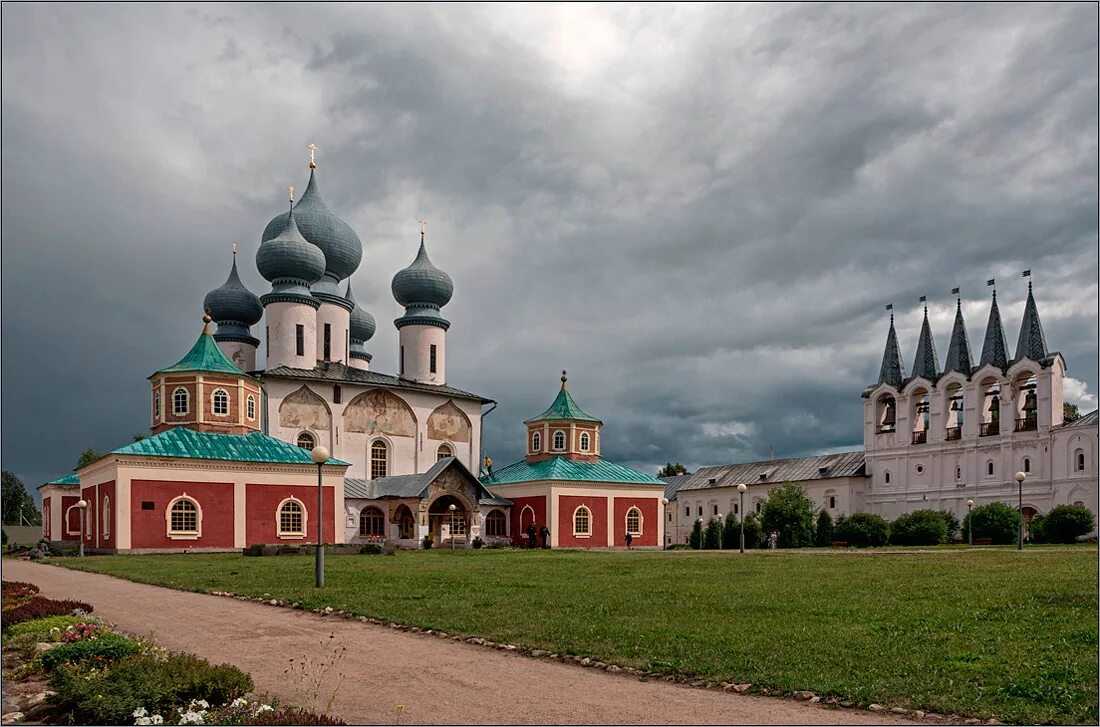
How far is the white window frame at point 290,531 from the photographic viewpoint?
36.7 metres

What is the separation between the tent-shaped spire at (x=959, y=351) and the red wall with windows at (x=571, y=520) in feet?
95.0

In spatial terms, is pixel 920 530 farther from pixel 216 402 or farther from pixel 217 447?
pixel 216 402

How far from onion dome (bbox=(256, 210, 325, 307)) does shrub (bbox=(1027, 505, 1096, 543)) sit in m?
37.4

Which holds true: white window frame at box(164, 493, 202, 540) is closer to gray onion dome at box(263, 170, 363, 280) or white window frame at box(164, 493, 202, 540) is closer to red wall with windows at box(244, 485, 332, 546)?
red wall with windows at box(244, 485, 332, 546)

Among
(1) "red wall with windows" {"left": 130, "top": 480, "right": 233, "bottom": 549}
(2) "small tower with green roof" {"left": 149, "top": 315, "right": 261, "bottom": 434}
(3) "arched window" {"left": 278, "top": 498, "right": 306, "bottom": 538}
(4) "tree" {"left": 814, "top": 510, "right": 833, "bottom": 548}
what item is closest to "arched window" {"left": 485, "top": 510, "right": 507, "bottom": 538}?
(3) "arched window" {"left": 278, "top": 498, "right": 306, "bottom": 538}

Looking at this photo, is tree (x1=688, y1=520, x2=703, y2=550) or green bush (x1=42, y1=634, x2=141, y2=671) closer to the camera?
green bush (x1=42, y1=634, x2=141, y2=671)

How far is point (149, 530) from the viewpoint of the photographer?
33.6 metres

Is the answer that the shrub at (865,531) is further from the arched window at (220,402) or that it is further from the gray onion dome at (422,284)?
the arched window at (220,402)

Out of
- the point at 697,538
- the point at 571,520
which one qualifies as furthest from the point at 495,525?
the point at 697,538

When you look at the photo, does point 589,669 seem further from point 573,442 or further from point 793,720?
point 573,442

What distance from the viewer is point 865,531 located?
45.2 metres

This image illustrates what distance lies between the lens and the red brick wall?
47219 mm

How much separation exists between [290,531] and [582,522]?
15357 millimetres

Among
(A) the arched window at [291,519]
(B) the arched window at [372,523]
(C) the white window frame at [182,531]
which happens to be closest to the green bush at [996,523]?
(B) the arched window at [372,523]
